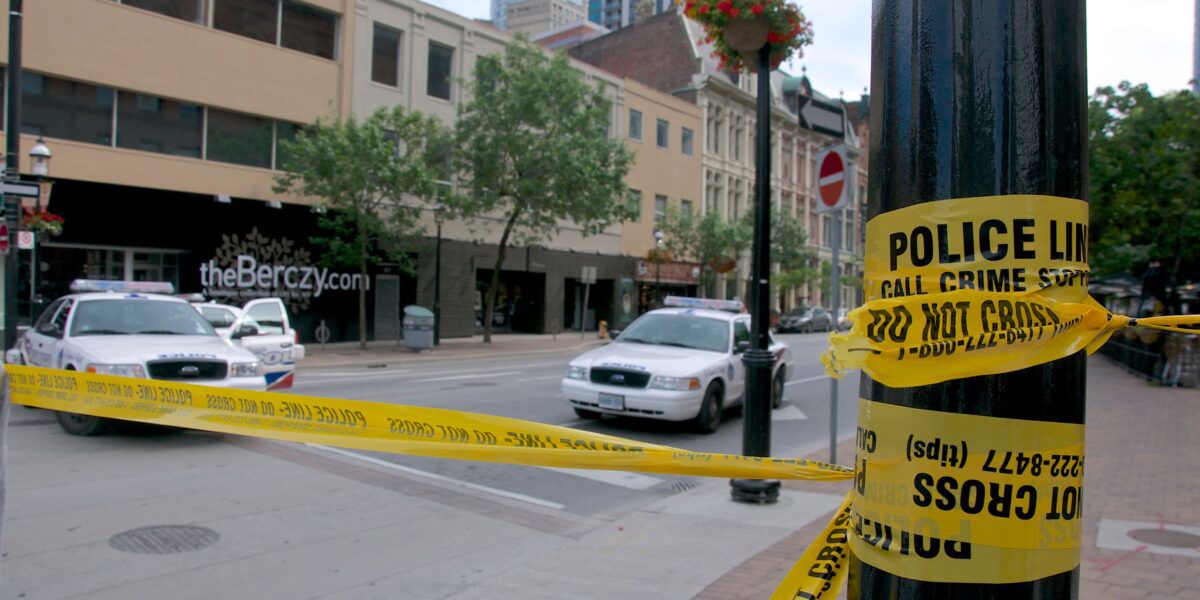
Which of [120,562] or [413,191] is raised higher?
[413,191]

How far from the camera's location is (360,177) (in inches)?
923

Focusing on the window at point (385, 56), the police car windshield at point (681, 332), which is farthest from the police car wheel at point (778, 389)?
the window at point (385, 56)

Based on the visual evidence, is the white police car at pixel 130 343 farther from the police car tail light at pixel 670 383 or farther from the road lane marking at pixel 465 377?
the road lane marking at pixel 465 377

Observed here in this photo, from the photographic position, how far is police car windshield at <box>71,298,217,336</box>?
9.94 meters

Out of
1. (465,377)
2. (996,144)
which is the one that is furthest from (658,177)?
(996,144)

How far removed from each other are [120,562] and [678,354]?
7.44 meters

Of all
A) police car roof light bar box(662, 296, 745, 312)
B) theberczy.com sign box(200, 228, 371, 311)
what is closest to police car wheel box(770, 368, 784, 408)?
police car roof light bar box(662, 296, 745, 312)

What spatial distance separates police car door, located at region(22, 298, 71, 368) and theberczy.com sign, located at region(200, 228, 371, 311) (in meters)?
13.5

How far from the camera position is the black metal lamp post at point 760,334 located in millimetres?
6605

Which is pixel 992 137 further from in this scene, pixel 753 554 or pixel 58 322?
pixel 58 322

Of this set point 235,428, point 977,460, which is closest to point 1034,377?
point 977,460

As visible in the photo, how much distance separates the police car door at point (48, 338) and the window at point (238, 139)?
46.8 ft

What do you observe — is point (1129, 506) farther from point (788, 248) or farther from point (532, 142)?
point (788, 248)

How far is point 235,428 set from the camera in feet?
12.3
